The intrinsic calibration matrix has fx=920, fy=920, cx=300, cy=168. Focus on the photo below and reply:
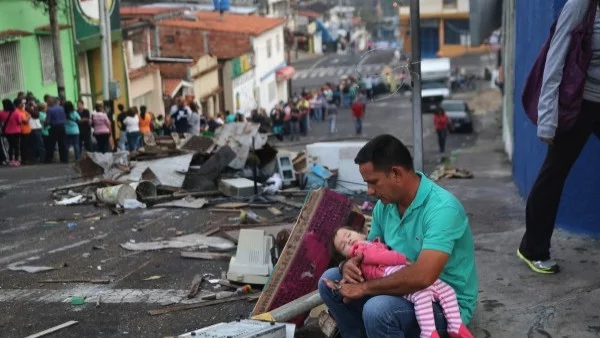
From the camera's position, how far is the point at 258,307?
5906 millimetres

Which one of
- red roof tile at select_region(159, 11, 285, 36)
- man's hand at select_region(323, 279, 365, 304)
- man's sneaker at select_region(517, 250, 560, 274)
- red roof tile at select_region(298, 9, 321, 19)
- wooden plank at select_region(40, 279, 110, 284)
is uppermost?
red roof tile at select_region(298, 9, 321, 19)

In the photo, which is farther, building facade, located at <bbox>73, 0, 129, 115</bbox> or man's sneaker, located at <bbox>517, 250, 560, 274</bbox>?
building facade, located at <bbox>73, 0, 129, 115</bbox>

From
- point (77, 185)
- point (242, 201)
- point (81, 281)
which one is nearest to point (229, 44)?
point (77, 185)

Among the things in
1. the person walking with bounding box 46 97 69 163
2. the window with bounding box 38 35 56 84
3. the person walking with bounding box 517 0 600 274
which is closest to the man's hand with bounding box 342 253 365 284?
the person walking with bounding box 517 0 600 274

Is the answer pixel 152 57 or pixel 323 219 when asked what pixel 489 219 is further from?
pixel 152 57

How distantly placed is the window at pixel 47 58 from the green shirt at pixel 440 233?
929 inches

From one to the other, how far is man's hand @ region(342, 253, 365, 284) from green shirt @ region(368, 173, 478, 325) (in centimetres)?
20

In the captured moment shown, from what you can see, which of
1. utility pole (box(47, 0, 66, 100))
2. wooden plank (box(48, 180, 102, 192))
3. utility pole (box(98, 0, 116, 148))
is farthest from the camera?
utility pole (box(47, 0, 66, 100))

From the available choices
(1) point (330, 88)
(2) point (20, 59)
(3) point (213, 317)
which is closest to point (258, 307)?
(3) point (213, 317)

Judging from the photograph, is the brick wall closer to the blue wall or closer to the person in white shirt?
the person in white shirt

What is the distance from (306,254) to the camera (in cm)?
599

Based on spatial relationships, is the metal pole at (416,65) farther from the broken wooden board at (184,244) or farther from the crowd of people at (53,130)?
the crowd of people at (53,130)

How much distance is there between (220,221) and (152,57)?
3234 cm

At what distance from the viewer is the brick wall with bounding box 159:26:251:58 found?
4850cm
